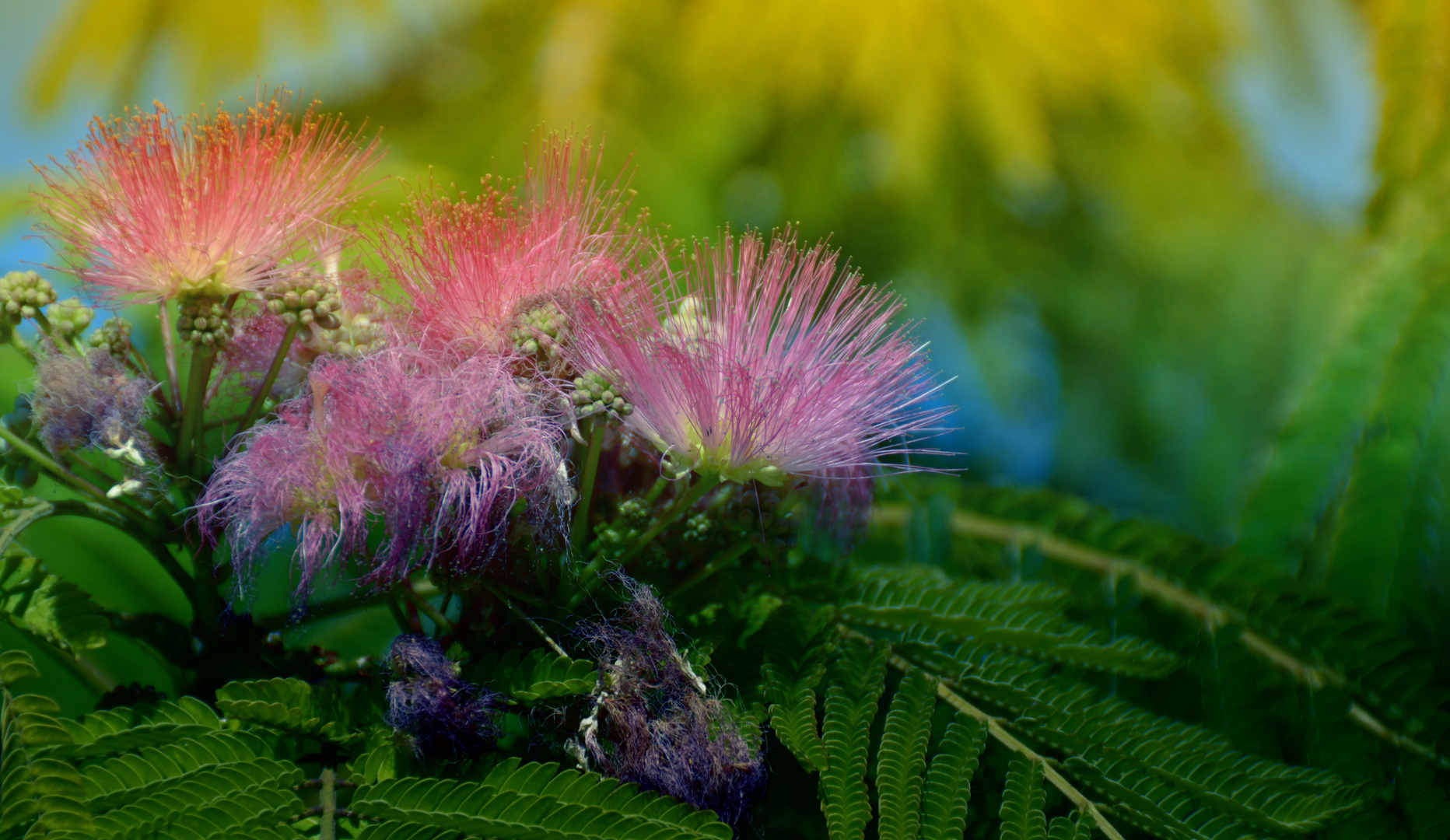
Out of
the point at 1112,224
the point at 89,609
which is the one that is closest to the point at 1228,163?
the point at 1112,224

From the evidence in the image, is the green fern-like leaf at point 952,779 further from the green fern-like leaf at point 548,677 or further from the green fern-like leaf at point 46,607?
the green fern-like leaf at point 46,607

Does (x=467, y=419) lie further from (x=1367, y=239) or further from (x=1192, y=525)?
(x=1192, y=525)

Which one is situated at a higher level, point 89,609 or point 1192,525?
point 89,609

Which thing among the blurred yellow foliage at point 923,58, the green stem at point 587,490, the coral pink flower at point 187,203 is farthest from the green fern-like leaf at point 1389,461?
the blurred yellow foliage at point 923,58

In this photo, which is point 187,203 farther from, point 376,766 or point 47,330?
point 376,766

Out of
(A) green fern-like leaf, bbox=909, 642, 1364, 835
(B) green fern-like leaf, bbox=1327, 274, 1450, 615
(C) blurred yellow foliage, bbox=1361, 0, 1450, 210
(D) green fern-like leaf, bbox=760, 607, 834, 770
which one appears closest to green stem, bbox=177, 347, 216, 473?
(D) green fern-like leaf, bbox=760, 607, 834, 770

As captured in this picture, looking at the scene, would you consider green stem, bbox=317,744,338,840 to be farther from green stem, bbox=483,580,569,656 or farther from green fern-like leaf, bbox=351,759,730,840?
green stem, bbox=483,580,569,656
